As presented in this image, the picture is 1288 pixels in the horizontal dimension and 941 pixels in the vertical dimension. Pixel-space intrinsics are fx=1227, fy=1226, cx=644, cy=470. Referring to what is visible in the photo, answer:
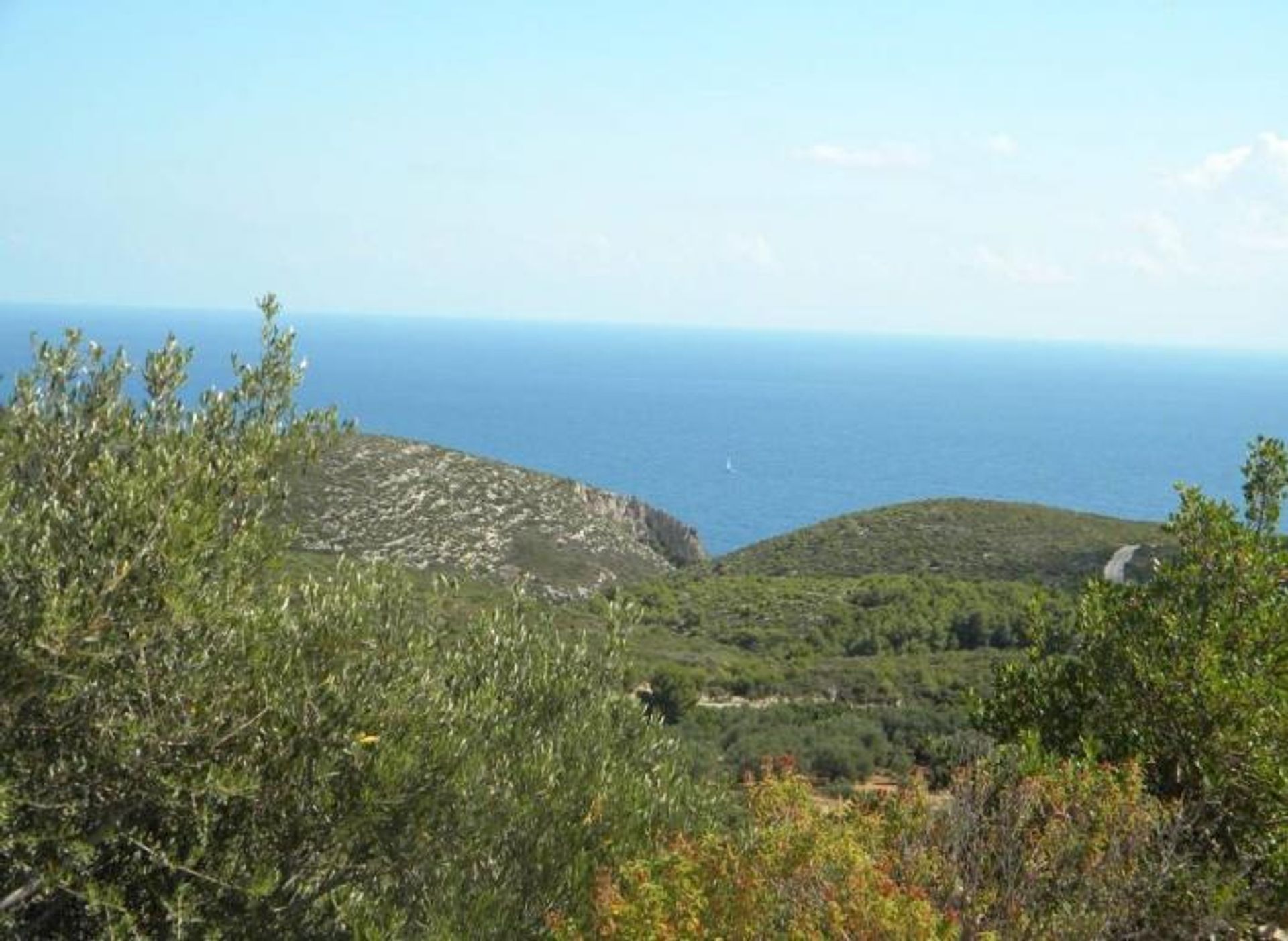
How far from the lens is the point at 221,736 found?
9.03 meters

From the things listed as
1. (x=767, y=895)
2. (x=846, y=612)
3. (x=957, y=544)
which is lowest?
(x=846, y=612)

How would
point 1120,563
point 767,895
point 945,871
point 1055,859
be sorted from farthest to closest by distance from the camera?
1. point 1120,563
2. point 1055,859
3. point 945,871
4. point 767,895

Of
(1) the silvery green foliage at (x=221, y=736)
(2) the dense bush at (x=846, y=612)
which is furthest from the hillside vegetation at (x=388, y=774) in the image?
(2) the dense bush at (x=846, y=612)

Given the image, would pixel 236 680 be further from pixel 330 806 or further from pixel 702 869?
pixel 702 869

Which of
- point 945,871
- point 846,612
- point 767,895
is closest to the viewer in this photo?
point 767,895

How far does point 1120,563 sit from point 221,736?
188ft

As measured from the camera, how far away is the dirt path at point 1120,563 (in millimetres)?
56125

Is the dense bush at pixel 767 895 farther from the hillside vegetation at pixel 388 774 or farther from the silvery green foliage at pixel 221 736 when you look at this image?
the silvery green foliage at pixel 221 736

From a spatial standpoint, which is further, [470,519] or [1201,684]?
[470,519]

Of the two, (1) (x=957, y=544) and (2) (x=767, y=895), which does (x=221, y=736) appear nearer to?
(2) (x=767, y=895)

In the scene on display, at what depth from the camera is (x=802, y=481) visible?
190 metres

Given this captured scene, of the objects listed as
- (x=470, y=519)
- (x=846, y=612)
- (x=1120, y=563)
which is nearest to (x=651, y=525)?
(x=470, y=519)

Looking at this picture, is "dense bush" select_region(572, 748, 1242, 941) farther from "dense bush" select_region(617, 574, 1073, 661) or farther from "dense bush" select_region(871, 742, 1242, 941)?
"dense bush" select_region(617, 574, 1073, 661)

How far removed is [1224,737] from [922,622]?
3897 cm
